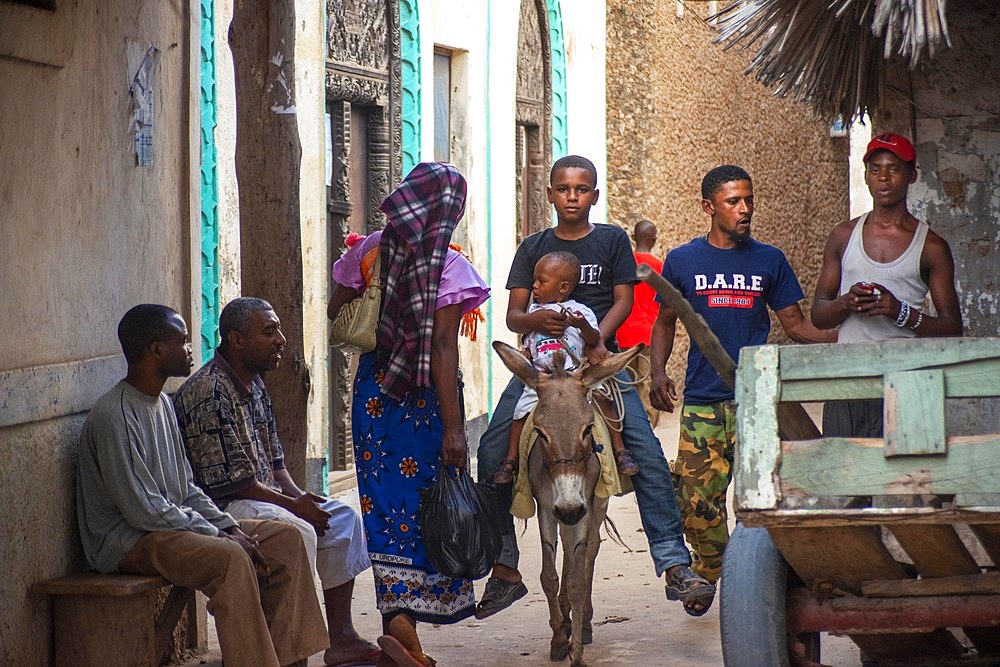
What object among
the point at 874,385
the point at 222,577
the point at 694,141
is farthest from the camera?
the point at 694,141

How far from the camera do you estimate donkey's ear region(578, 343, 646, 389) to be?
557 centimetres

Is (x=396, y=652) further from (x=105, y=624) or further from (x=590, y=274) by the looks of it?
(x=590, y=274)

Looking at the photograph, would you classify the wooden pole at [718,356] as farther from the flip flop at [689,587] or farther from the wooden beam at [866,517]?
the flip flop at [689,587]

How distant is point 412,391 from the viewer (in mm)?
5641

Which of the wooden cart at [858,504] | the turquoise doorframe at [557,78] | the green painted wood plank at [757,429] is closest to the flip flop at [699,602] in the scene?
the wooden cart at [858,504]

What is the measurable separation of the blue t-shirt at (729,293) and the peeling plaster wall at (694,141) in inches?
360

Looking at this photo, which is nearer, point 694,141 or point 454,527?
point 454,527

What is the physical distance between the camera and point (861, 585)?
13.4 ft

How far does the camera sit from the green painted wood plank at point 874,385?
370cm

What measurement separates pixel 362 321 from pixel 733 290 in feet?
5.26

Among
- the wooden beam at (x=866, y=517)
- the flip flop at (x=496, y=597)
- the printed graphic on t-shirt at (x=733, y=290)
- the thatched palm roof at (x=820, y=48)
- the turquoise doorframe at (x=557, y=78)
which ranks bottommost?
the flip flop at (x=496, y=597)

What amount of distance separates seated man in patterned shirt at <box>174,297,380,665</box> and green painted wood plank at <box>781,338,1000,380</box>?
86.1 inches

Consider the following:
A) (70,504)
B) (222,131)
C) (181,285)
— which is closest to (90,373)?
(70,504)

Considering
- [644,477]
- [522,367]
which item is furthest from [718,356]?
[644,477]
